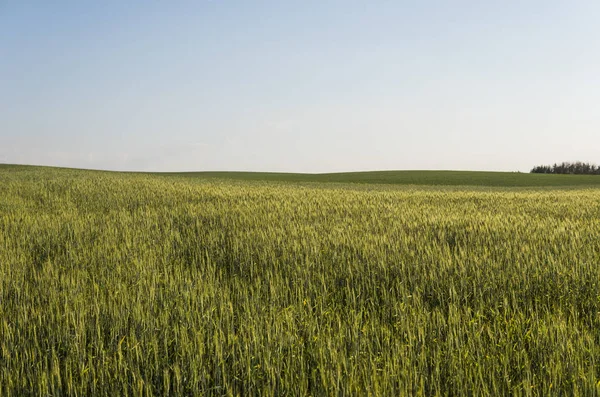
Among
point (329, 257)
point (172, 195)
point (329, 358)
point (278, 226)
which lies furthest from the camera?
point (172, 195)

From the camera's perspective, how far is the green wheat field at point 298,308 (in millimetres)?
3053

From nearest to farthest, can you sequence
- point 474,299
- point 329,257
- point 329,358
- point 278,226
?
1. point 329,358
2. point 474,299
3. point 329,257
4. point 278,226

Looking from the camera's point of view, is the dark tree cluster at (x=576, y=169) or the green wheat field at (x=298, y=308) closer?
the green wheat field at (x=298, y=308)

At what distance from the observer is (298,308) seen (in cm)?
440

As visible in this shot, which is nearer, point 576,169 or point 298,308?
point 298,308

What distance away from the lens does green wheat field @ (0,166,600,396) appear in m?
3.05

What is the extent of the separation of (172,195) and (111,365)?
491 inches

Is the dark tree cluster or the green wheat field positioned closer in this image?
the green wheat field

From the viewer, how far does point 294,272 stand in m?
5.73

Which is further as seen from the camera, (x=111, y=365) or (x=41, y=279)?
(x=41, y=279)

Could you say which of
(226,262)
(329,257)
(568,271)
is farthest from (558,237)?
(226,262)

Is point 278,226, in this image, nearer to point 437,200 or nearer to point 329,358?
point 329,358

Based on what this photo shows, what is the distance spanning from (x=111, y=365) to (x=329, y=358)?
1559 millimetres

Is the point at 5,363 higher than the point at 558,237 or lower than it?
lower
